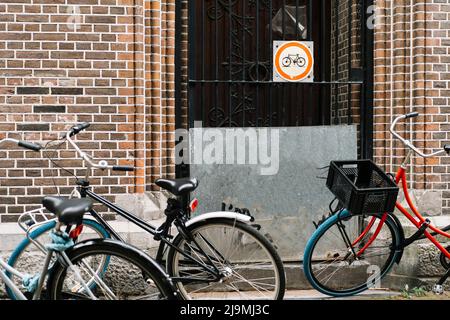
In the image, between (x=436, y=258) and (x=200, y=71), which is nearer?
(x=436, y=258)

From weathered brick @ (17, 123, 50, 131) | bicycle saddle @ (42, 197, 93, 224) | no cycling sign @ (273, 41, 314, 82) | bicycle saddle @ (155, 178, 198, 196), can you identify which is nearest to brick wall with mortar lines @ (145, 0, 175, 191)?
weathered brick @ (17, 123, 50, 131)

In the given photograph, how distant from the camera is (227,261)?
4.56 metres

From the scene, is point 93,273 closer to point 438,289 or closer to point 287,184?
point 287,184

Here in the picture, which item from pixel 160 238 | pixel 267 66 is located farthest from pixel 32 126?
pixel 267 66

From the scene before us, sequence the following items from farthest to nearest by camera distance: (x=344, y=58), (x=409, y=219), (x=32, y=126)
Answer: (x=344, y=58)
(x=32, y=126)
(x=409, y=219)

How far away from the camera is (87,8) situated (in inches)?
226

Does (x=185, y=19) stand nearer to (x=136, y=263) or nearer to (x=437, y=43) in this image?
(x=437, y=43)

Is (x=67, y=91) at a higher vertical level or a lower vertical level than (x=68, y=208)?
higher

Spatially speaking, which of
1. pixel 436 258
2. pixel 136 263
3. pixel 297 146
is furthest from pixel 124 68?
pixel 436 258

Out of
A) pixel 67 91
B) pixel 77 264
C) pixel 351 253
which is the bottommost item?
pixel 351 253

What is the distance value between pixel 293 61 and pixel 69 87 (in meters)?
2.09

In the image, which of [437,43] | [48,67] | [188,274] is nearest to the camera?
[188,274]

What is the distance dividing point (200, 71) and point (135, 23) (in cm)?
97

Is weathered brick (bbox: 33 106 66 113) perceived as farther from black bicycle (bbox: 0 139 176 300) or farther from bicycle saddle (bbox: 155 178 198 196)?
black bicycle (bbox: 0 139 176 300)
